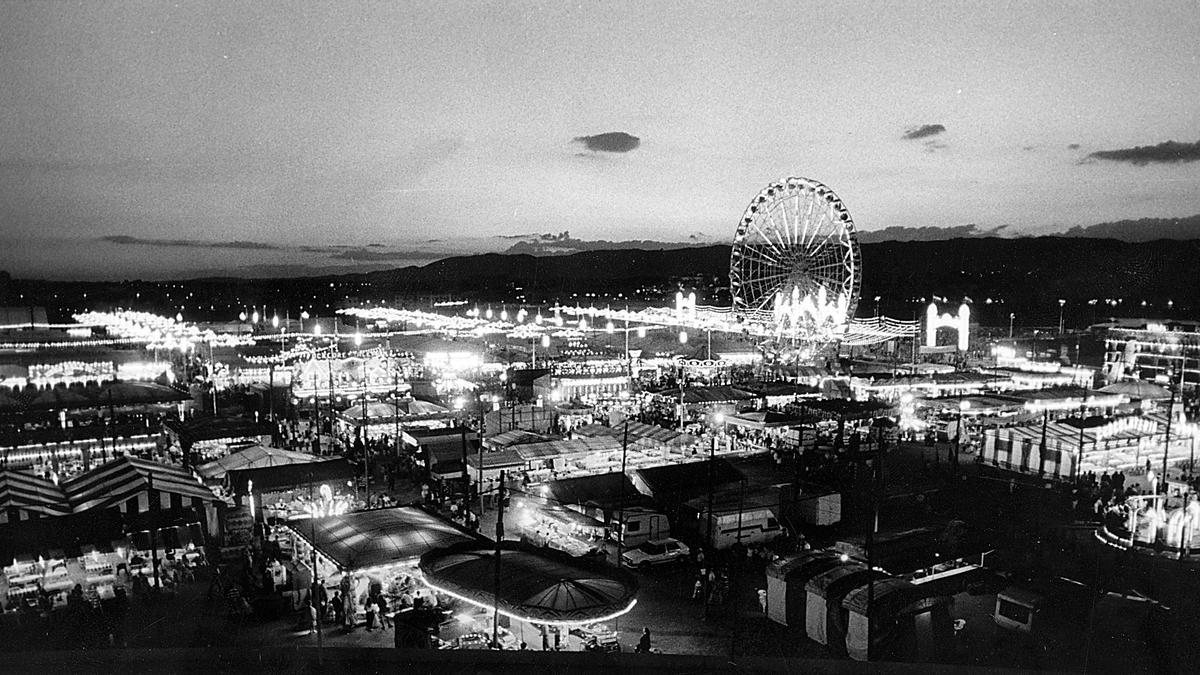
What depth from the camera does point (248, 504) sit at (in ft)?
47.9

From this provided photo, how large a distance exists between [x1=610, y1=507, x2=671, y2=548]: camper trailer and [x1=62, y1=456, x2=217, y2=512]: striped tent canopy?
21.7ft

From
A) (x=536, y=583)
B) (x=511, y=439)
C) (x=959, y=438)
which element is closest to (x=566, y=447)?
(x=511, y=439)

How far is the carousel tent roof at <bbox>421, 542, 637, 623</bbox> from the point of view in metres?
8.14

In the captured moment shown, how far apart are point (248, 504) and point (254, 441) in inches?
233

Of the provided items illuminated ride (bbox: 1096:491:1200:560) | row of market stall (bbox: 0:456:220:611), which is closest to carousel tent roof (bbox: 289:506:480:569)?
row of market stall (bbox: 0:456:220:611)

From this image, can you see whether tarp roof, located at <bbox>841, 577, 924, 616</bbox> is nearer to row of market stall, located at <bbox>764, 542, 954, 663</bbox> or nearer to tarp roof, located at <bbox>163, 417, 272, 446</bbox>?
row of market stall, located at <bbox>764, 542, 954, 663</bbox>

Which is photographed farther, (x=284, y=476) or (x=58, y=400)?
(x=58, y=400)

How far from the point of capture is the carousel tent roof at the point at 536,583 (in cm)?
814

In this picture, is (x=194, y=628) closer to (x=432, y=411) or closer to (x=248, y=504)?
(x=248, y=504)

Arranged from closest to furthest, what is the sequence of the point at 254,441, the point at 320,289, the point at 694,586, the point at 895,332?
the point at 694,586
the point at 254,441
the point at 895,332
the point at 320,289

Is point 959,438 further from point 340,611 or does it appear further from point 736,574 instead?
point 340,611

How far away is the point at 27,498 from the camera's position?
11422 millimetres

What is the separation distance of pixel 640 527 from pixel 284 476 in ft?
22.4

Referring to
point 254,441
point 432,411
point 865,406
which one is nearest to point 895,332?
point 865,406
